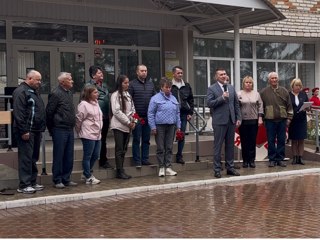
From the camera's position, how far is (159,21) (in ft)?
47.3

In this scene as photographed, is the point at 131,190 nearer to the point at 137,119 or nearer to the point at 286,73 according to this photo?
the point at 137,119

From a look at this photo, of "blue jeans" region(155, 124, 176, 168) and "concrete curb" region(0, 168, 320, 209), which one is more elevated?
"blue jeans" region(155, 124, 176, 168)

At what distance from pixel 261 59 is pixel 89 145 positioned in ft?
33.6

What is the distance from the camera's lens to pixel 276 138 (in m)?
11.4

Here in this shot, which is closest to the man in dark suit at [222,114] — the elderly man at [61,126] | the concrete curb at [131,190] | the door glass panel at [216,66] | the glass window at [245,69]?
the concrete curb at [131,190]

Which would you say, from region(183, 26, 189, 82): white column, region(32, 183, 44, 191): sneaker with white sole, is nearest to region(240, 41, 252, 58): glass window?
region(183, 26, 189, 82): white column

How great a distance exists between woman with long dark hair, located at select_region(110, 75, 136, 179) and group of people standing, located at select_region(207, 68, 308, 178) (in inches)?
59.4

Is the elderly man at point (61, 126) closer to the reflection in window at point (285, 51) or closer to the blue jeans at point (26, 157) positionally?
the blue jeans at point (26, 157)

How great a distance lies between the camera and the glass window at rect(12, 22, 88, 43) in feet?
40.7

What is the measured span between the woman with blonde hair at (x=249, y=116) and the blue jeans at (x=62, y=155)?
3756 millimetres

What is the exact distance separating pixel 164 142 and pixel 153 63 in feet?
16.4

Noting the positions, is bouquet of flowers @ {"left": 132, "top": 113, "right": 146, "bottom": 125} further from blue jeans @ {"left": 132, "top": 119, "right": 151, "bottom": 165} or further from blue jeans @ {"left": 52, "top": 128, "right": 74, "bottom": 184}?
blue jeans @ {"left": 52, "top": 128, "right": 74, "bottom": 184}

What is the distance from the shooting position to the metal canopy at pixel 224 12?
12.2 metres

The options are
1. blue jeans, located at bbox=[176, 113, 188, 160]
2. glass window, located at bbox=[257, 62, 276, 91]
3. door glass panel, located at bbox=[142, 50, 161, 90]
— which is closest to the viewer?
blue jeans, located at bbox=[176, 113, 188, 160]
